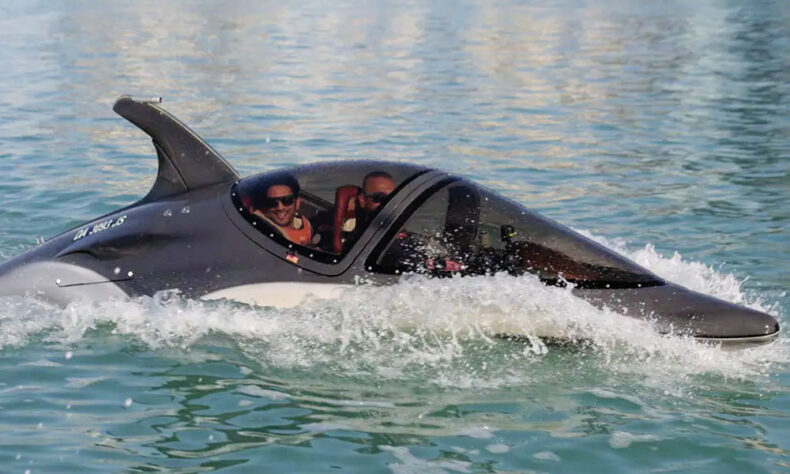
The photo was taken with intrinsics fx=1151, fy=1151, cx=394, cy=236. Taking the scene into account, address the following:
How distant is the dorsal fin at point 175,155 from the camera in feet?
→ 34.1

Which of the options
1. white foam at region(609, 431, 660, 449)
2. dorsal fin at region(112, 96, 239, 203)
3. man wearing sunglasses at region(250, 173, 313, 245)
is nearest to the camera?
white foam at region(609, 431, 660, 449)

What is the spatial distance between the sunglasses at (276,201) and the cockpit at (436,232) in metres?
0.03

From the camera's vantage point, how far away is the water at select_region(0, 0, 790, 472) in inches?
305

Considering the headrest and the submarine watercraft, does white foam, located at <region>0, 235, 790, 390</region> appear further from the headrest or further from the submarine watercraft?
the headrest

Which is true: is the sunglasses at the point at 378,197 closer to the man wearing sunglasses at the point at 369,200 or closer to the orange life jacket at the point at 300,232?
the man wearing sunglasses at the point at 369,200

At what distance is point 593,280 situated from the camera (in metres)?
9.20

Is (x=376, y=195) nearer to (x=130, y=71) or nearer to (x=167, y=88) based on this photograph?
(x=167, y=88)

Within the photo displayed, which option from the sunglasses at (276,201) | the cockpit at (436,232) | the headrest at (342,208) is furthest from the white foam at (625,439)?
the sunglasses at (276,201)

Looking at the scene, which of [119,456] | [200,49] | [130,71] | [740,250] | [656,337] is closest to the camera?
[119,456]

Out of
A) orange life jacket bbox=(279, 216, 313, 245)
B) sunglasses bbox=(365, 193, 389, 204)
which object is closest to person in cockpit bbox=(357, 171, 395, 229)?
sunglasses bbox=(365, 193, 389, 204)

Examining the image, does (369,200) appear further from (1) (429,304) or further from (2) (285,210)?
(1) (429,304)

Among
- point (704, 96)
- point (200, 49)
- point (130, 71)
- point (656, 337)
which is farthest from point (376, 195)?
point (200, 49)

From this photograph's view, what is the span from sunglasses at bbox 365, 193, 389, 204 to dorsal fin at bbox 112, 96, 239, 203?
153cm

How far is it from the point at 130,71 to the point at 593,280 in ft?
82.7
